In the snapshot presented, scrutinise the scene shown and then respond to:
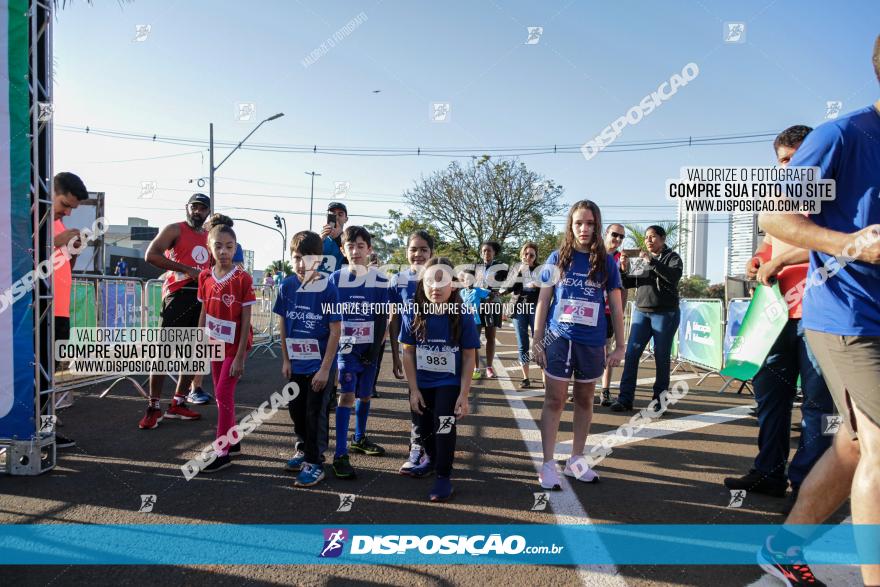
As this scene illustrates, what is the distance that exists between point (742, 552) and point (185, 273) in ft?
17.1

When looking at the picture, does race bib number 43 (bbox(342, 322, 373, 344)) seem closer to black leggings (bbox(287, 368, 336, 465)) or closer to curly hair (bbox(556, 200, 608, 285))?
black leggings (bbox(287, 368, 336, 465))

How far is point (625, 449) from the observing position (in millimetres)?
4727

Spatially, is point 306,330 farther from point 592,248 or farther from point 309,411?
point 592,248

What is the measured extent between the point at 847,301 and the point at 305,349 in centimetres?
325

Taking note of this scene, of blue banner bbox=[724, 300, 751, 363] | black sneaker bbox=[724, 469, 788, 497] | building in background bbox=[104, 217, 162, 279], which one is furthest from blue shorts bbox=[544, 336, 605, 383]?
building in background bbox=[104, 217, 162, 279]

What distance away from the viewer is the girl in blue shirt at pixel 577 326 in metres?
3.84

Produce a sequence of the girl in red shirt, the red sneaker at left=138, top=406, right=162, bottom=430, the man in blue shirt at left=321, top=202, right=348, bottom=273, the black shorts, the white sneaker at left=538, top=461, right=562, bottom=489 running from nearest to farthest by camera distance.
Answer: the white sneaker at left=538, top=461, right=562, bottom=489
the girl in red shirt
the red sneaker at left=138, top=406, right=162, bottom=430
the black shorts
the man in blue shirt at left=321, top=202, right=348, bottom=273

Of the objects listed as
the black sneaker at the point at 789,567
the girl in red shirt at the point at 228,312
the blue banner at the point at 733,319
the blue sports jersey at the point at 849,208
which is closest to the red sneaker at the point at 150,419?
the girl in red shirt at the point at 228,312

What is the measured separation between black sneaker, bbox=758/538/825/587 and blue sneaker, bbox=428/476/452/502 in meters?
1.77

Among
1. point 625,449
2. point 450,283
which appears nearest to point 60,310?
point 450,283

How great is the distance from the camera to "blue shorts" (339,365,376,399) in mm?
4215

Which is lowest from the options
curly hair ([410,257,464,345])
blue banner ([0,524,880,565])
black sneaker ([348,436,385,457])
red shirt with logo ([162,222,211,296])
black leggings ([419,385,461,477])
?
black sneaker ([348,436,385,457])

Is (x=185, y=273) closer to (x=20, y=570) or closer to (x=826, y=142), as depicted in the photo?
(x=20, y=570)

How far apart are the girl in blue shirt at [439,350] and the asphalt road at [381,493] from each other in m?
0.51
